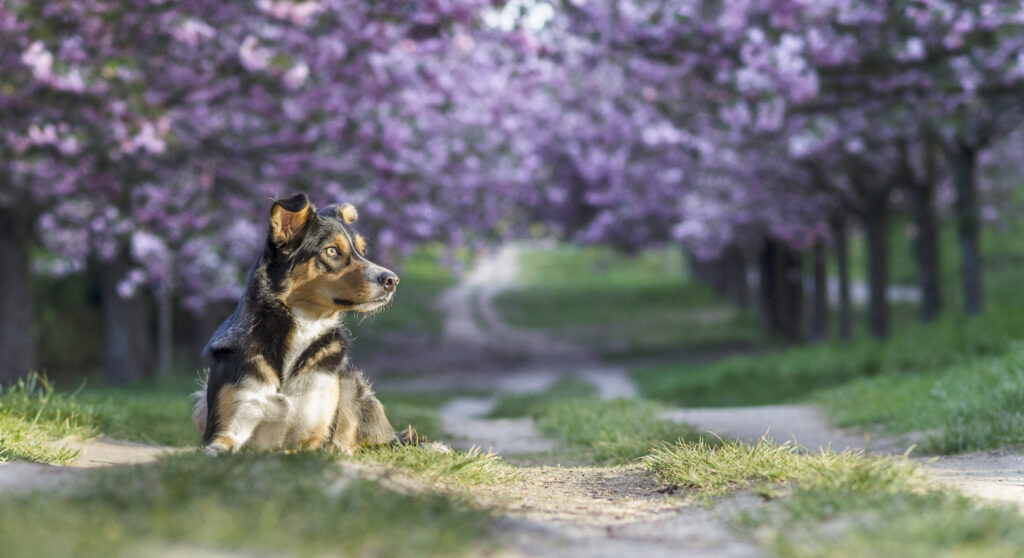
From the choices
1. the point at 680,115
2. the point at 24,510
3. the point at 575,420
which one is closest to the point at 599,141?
the point at 680,115

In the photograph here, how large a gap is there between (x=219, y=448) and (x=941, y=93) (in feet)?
35.0

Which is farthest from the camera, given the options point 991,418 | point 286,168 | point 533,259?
point 533,259

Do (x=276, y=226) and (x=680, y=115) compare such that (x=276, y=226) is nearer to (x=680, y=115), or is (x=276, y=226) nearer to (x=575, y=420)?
(x=575, y=420)

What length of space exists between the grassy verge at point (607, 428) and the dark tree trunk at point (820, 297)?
45.1 ft

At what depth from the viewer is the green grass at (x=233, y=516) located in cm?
307

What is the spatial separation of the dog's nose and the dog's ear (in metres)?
0.48

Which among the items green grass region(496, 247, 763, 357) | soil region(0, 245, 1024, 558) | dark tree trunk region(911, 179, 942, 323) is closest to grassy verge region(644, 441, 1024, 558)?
soil region(0, 245, 1024, 558)

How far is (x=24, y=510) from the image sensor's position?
340 cm

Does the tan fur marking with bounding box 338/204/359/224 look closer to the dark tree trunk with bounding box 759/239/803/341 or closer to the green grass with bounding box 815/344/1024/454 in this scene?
the green grass with bounding box 815/344/1024/454

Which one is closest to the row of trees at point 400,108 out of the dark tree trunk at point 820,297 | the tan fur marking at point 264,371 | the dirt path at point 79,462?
the dark tree trunk at point 820,297

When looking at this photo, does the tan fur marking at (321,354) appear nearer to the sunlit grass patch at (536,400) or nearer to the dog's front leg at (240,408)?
the dog's front leg at (240,408)

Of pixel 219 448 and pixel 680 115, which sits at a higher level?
pixel 680 115

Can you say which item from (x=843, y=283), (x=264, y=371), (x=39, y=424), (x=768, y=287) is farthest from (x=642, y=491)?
(x=768, y=287)

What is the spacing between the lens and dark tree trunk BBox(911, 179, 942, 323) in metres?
18.2
